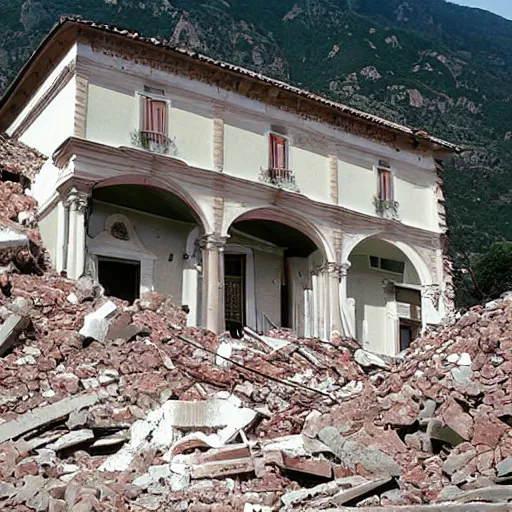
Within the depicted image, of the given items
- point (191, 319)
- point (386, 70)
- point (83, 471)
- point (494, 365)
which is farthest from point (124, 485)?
point (386, 70)

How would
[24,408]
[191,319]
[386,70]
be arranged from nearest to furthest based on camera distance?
1. [24,408]
2. [191,319]
3. [386,70]

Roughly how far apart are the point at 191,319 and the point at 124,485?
11.6m

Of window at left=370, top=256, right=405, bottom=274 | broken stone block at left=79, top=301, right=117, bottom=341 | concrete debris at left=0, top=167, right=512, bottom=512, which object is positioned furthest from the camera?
window at left=370, top=256, right=405, bottom=274

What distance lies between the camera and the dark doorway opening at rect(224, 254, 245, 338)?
21.6 metres

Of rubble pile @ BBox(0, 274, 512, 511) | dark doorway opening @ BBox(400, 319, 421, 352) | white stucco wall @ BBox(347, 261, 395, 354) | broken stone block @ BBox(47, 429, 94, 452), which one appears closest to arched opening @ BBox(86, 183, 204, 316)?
rubble pile @ BBox(0, 274, 512, 511)

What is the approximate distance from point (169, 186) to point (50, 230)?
10.00ft

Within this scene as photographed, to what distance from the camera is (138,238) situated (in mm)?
20016

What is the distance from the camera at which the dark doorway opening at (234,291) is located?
21.6 metres

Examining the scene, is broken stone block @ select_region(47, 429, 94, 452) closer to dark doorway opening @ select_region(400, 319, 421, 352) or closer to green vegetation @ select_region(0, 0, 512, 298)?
dark doorway opening @ select_region(400, 319, 421, 352)

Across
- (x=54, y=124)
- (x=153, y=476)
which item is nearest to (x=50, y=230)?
(x=54, y=124)

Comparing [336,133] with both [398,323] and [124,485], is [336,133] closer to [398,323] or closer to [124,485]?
[398,323]

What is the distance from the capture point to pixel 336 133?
22766 mm

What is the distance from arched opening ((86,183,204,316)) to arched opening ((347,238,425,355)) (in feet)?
20.0

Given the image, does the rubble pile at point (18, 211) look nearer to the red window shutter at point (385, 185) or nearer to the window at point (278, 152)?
the window at point (278, 152)
